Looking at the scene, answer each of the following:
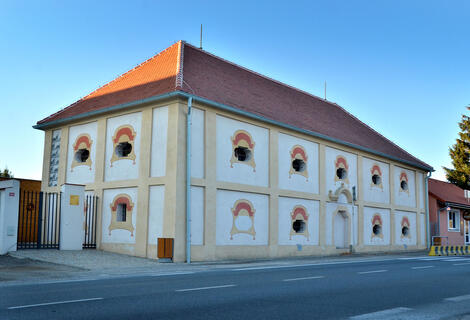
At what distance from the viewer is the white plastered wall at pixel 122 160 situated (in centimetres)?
2236

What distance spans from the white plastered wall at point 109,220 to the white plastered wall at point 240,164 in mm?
3742

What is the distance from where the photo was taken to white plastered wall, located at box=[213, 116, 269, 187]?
2269 centimetres

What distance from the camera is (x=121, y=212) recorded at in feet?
75.1

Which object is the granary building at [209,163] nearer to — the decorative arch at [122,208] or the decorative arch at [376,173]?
the decorative arch at [122,208]

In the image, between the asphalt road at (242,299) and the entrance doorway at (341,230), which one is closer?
the asphalt road at (242,299)

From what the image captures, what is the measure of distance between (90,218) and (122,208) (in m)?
1.65

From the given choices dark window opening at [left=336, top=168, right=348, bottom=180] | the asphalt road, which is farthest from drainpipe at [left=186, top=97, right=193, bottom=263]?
dark window opening at [left=336, top=168, right=348, bottom=180]

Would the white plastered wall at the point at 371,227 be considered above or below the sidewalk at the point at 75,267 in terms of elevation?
above

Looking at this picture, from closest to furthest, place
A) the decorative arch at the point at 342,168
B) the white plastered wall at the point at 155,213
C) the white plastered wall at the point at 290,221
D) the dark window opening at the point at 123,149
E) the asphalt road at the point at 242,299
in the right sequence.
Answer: the asphalt road at the point at 242,299, the white plastered wall at the point at 155,213, the dark window opening at the point at 123,149, the white plastered wall at the point at 290,221, the decorative arch at the point at 342,168

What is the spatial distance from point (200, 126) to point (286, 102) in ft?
29.4

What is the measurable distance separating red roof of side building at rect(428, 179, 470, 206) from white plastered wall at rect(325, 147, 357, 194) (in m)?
13.2

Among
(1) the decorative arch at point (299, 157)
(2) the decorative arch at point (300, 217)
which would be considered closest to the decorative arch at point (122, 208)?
(2) the decorative arch at point (300, 217)

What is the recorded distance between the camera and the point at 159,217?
20938mm

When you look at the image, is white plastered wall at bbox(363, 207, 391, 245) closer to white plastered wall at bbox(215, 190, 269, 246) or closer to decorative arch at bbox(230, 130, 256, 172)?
white plastered wall at bbox(215, 190, 269, 246)
